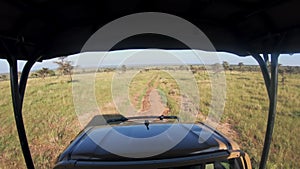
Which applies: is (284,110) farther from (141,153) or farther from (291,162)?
(141,153)

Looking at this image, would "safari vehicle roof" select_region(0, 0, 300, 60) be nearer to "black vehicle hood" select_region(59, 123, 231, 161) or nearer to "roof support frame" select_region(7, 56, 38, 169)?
"roof support frame" select_region(7, 56, 38, 169)

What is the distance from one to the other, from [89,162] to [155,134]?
61 cm

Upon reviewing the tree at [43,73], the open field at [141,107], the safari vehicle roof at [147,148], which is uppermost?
the tree at [43,73]

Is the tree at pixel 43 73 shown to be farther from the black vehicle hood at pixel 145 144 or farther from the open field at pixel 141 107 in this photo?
the black vehicle hood at pixel 145 144

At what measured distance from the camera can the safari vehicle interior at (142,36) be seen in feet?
7.99

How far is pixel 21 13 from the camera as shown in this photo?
233 cm

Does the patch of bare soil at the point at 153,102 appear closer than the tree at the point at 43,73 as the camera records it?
Yes

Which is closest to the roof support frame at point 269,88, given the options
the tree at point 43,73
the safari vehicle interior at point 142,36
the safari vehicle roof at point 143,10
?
the safari vehicle interior at point 142,36

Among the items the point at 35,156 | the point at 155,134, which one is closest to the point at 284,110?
the point at 35,156

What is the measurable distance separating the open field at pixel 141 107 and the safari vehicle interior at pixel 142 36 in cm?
290

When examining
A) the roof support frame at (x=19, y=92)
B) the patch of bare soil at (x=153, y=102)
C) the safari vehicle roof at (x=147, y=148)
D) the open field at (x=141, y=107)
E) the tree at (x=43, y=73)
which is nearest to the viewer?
the safari vehicle roof at (x=147, y=148)

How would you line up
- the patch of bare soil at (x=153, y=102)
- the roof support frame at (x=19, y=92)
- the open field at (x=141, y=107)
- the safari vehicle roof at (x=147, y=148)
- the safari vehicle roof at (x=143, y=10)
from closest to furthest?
the safari vehicle roof at (x=147, y=148), the safari vehicle roof at (x=143, y=10), the roof support frame at (x=19, y=92), the open field at (x=141, y=107), the patch of bare soil at (x=153, y=102)

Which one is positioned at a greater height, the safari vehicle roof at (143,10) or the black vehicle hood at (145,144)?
the safari vehicle roof at (143,10)

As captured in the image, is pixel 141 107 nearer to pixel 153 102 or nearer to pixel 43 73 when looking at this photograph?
pixel 153 102
